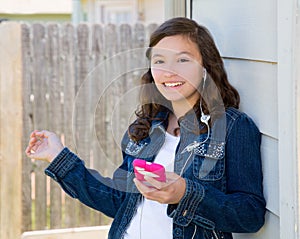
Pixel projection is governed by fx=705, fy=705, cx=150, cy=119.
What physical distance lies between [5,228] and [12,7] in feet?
26.1

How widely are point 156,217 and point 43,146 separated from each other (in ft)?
1.32

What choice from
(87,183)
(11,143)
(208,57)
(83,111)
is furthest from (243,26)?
(83,111)

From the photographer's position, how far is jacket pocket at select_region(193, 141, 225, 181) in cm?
173

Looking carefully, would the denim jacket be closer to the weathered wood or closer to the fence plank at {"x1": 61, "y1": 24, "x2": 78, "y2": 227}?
the weathered wood

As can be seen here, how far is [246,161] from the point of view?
173 centimetres

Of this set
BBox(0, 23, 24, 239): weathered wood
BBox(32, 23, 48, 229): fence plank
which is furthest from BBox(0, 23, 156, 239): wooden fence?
BBox(0, 23, 24, 239): weathered wood

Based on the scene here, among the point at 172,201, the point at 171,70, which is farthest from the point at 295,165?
the point at 171,70

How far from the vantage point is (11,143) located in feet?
11.7

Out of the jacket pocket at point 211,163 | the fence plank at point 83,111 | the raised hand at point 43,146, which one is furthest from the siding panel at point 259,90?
the fence plank at point 83,111

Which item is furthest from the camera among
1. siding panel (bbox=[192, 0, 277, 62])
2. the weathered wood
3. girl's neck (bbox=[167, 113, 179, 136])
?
the weathered wood

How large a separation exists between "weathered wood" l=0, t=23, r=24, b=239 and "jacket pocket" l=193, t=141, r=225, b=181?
193cm

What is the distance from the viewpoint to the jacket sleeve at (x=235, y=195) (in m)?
1.67

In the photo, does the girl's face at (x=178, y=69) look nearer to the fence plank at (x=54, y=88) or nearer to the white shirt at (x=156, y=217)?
the white shirt at (x=156, y=217)

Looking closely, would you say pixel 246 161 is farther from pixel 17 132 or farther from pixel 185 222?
pixel 17 132
